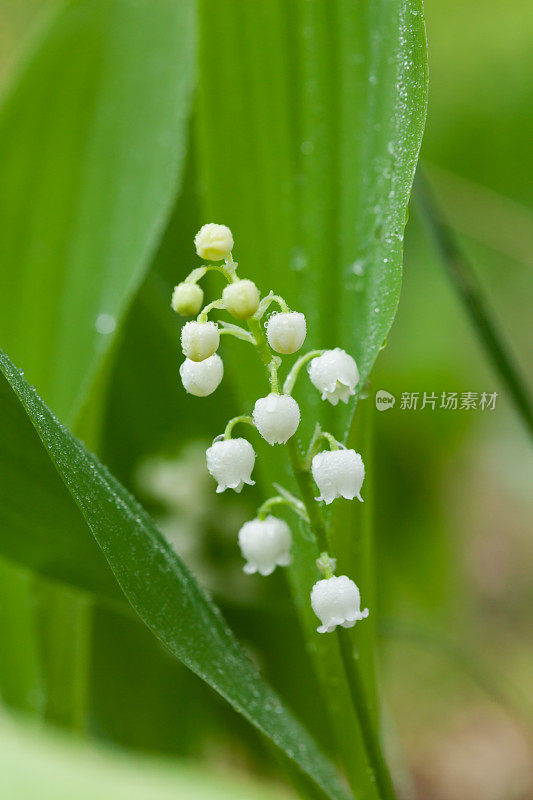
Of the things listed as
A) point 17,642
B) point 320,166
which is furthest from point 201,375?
point 17,642

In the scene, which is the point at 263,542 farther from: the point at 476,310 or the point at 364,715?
the point at 476,310

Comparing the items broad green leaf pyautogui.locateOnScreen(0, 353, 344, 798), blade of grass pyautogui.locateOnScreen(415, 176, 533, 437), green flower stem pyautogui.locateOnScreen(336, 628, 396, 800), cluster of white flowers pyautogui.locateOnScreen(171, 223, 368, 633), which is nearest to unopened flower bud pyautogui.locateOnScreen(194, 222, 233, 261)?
cluster of white flowers pyautogui.locateOnScreen(171, 223, 368, 633)

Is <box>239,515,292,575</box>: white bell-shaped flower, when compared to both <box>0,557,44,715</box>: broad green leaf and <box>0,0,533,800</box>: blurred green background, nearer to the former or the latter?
<box>0,0,533,800</box>: blurred green background

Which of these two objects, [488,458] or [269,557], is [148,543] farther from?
[488,458]

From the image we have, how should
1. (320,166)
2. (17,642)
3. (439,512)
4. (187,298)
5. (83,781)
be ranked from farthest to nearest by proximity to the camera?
(439,512), (17,642), (320,166), (187,298), (83,781)

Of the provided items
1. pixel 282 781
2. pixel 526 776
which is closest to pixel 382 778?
pixel 282 781

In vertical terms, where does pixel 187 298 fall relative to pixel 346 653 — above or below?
above
